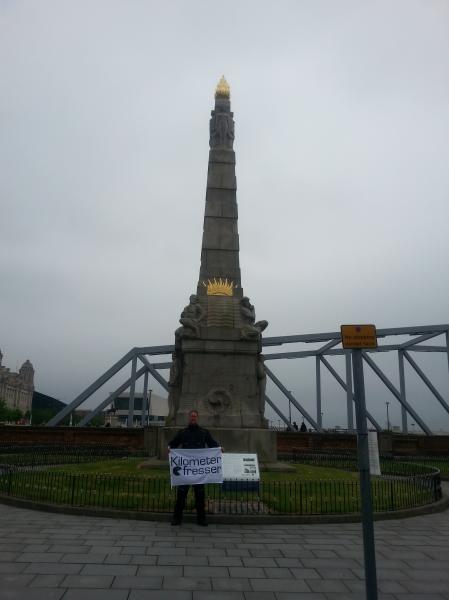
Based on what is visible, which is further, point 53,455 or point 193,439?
point 53,455

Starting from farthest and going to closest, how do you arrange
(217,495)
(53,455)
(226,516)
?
1. (53,455)
2. (217,495)
3. (226,516)

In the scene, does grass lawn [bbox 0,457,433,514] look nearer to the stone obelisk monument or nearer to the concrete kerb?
the concrete kerb

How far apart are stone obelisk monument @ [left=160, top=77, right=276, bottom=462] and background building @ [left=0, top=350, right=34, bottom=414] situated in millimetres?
112516

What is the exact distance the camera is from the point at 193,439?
9.94 m

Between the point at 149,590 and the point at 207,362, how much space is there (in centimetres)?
1136

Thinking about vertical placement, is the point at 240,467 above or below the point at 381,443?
below

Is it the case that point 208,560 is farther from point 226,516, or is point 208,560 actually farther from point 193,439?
point 193,439

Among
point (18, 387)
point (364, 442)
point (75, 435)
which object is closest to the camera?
point (364, 442)

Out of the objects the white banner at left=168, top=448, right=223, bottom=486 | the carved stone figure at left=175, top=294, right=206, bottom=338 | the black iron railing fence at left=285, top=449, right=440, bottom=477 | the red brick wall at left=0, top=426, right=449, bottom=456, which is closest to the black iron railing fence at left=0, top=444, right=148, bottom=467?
the red brick wall at left=0, top=426, right=449, bottom=456

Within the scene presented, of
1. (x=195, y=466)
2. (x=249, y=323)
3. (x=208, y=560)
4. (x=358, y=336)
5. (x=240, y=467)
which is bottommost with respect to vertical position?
(x=208, y=560)

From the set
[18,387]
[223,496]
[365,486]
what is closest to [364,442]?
[365,486]

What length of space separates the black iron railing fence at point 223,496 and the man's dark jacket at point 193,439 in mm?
1028

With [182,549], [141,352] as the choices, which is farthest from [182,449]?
[141,352]

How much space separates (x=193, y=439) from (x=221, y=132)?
48.7ft
